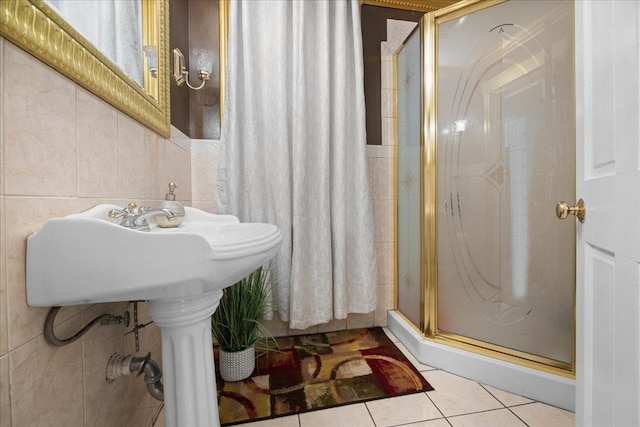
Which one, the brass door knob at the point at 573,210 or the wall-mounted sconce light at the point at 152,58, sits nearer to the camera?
the brass door knob at the point at 573,210

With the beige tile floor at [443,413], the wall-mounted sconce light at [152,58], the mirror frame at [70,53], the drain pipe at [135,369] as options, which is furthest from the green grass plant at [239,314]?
the wall-mounted sconce light at [152,58]

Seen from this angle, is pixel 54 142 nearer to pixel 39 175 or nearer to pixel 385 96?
pixel 39 175

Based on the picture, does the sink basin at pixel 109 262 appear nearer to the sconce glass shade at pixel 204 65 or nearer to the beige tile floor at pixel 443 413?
the beige tile floor at pixel 443 413

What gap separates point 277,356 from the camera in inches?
61.9

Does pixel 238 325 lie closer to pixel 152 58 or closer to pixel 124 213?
pixel 124 213

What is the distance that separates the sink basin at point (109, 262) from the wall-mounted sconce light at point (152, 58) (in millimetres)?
836

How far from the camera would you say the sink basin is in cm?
51

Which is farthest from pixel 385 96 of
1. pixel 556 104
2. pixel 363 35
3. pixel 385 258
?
pixel 385 258

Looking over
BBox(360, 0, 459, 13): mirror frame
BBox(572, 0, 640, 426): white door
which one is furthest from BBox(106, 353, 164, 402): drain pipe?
BBox(360, 0, 459, 13): mirror frame

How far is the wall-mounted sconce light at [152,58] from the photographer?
109cm

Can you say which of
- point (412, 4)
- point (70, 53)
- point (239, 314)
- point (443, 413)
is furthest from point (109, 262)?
point (412, 4)

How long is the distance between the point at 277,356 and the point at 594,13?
1789 mm

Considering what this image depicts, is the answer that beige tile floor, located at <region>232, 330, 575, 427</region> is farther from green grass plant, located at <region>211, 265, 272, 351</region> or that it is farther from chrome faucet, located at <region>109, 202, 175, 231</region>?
chrome faucet, located at <region>109, 202, 175, 231</region>

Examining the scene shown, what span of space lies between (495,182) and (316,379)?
1.26 metres
